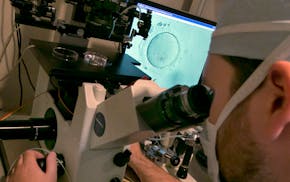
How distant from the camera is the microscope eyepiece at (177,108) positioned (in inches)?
26.8

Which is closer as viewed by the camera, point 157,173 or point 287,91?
point 287,91

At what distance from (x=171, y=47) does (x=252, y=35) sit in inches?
44.5

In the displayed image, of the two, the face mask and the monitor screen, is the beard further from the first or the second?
the monitor screen

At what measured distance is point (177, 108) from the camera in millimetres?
706

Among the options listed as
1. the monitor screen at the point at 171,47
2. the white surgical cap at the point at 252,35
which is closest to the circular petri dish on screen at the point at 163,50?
the monitor screen at the point at 171,47

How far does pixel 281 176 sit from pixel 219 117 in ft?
0.54

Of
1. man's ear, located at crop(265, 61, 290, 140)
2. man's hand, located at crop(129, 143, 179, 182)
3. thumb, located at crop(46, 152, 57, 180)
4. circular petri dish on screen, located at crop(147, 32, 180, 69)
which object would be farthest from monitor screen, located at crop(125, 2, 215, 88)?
man's ear, located at crop(265, 61, 290, 140)

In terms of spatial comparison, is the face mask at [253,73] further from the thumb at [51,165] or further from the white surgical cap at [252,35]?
the thumb at [51,165]

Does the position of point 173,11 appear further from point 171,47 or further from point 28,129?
point 28,129

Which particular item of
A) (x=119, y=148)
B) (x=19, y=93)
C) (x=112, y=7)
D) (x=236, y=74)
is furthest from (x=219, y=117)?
(x=19, y=93)

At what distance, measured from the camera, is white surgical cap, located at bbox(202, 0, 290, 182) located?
22.5 inches

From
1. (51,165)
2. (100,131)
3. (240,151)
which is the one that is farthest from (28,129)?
(240,151)

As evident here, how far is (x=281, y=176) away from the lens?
0.62 meters

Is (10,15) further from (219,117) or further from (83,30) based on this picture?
(219,117)
